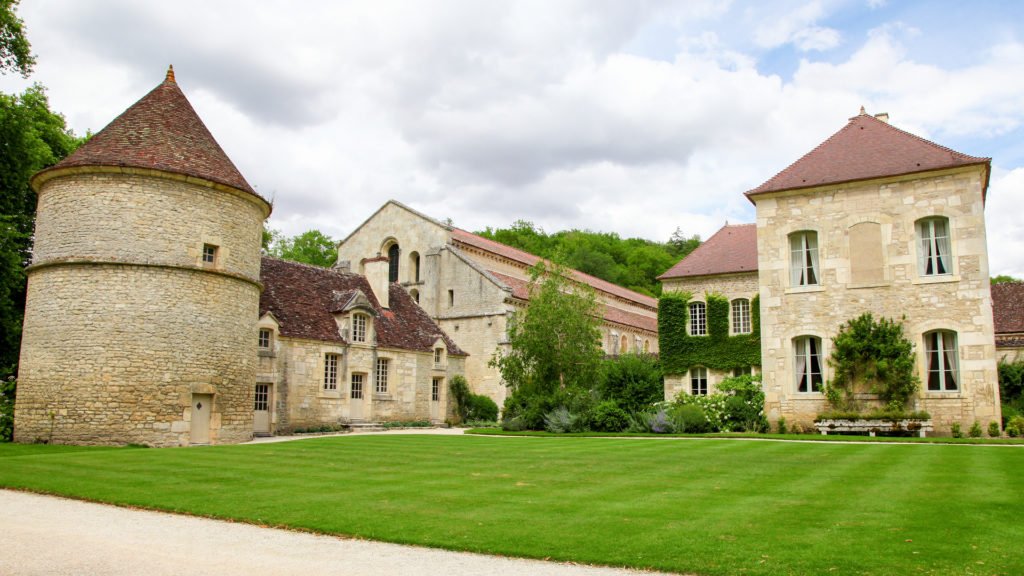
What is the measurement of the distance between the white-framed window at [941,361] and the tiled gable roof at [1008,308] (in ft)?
37.4

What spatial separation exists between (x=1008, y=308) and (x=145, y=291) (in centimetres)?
3367

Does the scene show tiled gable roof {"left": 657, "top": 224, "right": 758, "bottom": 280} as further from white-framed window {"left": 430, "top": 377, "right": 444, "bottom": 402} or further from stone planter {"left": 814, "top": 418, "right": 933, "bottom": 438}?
white-framed window {"left": 430, "top": 377, "right": 444, "bottom": 402}

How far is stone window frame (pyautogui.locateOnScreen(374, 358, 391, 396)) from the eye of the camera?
30.3m

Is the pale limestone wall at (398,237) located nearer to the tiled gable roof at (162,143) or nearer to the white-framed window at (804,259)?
the tiled gable roof at (162,143)

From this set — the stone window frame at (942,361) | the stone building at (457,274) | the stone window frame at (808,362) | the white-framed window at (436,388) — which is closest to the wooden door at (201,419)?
the white-framed window at (436,388)

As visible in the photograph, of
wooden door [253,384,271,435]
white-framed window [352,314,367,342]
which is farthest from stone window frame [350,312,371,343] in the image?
wooden door [253,384,271,435]

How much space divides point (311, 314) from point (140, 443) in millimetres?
10033

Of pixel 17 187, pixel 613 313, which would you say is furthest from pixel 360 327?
pixel 613 313

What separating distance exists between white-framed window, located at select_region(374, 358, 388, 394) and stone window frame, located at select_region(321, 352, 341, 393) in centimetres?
220

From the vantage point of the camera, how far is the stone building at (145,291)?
63.6 feet

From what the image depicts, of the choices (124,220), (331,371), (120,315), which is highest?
(124,220)

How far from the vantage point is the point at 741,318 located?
2970cm

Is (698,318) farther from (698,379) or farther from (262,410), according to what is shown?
(262,410)

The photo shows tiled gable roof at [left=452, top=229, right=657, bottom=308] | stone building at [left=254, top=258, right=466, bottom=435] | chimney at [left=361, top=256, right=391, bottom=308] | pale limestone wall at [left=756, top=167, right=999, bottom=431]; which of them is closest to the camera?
pale limestone wall at [left=756, top=167, right=999, bottom=431]
